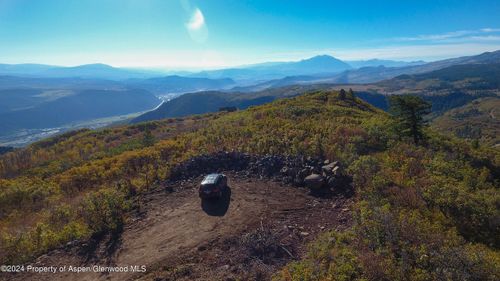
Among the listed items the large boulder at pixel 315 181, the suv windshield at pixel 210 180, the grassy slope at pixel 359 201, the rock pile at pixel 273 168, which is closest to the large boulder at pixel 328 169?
the rock pile at pixel 273 168

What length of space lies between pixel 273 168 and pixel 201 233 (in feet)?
29.3

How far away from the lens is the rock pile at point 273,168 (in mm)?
20625

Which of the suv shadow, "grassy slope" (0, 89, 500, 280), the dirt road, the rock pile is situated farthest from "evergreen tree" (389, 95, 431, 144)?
the suv shadow

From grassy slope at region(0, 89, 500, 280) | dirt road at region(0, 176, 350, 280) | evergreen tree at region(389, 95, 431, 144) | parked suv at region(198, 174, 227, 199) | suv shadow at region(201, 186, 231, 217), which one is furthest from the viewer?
evergreen tree at region(389, 95, 431, 144)

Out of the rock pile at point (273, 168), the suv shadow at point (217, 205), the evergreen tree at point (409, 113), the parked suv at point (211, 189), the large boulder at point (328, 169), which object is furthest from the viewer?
the evergreen tree at point (409, 113)

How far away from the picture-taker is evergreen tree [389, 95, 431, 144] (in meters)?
27.5

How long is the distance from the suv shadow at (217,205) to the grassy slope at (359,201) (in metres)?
4.79

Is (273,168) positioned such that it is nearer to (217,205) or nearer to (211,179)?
(211,179)

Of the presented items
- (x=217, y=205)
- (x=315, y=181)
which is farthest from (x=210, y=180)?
(x=315, y=181)

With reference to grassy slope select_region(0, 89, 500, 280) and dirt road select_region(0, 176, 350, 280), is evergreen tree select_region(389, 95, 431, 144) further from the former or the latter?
dirt road select_region(0, 176, 350, 280)

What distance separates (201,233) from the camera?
1628 centimetres

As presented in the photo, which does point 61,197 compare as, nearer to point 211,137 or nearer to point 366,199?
point 211,137

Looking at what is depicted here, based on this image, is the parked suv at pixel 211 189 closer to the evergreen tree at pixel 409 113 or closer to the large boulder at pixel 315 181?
the large boulder at pixel 315 181

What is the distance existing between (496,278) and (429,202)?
6339mm
